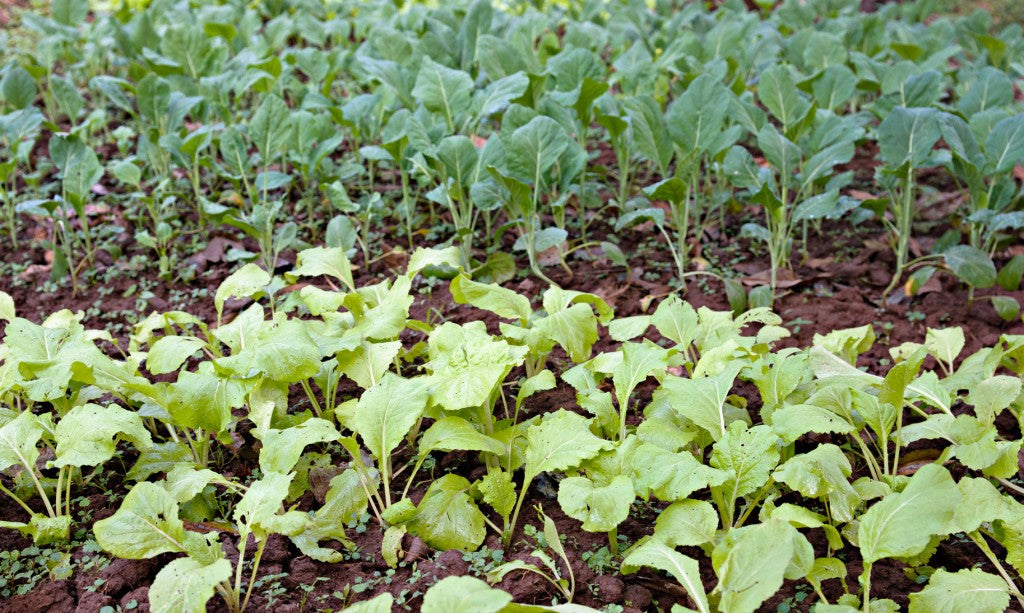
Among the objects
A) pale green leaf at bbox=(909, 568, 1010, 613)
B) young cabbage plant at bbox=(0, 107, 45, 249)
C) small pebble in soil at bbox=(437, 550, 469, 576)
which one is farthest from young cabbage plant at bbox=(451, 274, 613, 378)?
young cabbage plant at bbox=(0, 107, 45, 249)

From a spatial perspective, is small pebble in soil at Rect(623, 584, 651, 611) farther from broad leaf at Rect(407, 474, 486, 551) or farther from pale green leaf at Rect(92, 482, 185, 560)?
pale green leaf at Rect(92, 482, 185, 560)

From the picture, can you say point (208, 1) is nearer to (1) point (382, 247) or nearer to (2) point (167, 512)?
(1) point (382, 247)

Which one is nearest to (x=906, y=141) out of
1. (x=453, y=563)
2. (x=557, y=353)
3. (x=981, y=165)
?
(x=981, y=165)

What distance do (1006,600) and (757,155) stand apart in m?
3.36

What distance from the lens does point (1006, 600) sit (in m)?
1.87

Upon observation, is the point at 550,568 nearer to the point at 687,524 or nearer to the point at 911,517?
the point at 687,524

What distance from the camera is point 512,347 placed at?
240 centimetres

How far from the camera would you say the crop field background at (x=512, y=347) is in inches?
80.2

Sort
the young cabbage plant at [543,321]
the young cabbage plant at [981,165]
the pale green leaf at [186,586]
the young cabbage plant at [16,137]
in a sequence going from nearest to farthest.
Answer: the pale green leaf at [186,586]
the young cabbage plant at [543,321]
the young cabbage plant at [981,165]
the young cabbage plant at [16,137]

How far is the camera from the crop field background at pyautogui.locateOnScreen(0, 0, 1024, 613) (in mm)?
2037

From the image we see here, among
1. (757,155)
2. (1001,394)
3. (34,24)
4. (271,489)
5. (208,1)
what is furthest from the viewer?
(208,1)

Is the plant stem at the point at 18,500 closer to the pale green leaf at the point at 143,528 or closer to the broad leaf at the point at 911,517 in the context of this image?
the pale green leaf at the point at 143,528

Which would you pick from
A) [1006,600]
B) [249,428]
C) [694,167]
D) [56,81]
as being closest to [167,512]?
[249,428]

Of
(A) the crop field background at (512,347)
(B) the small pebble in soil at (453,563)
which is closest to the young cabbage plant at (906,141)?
(A) the crop field background at (512,347)
